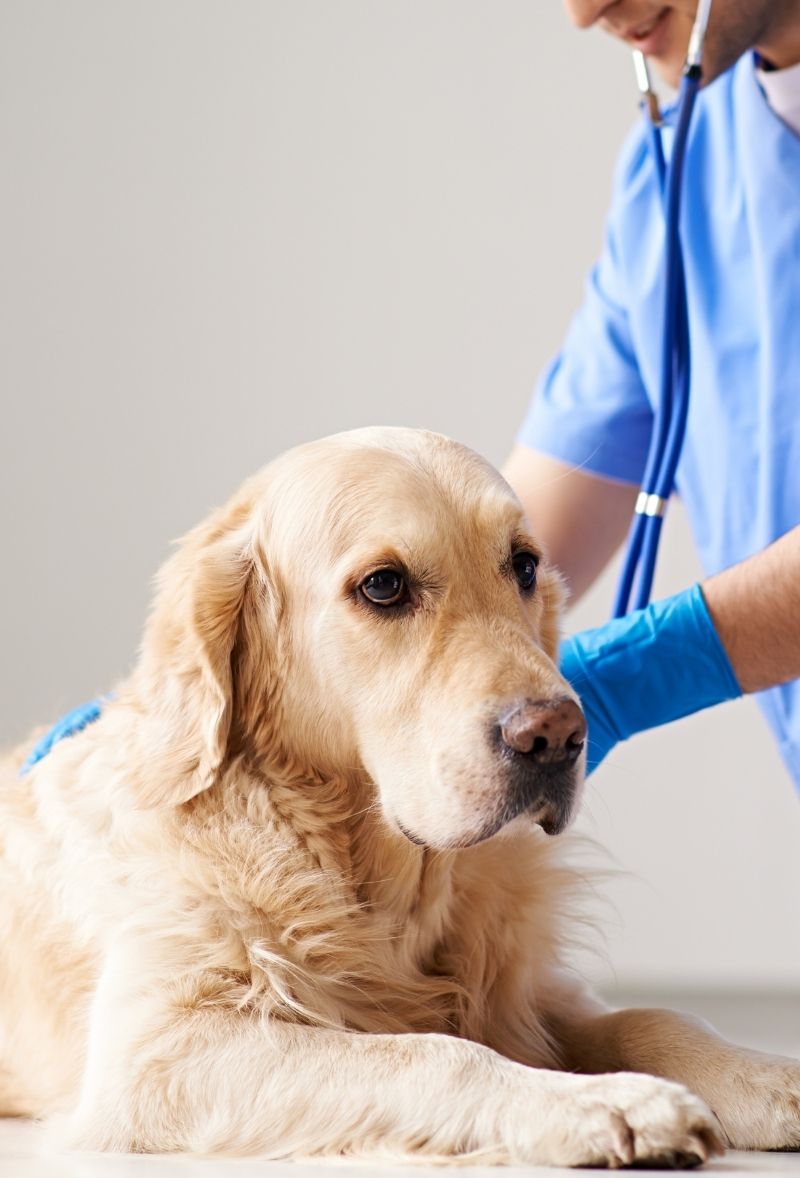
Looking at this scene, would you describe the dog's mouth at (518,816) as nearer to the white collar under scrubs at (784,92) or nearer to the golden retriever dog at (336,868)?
the golden retriever dog at (336,868)

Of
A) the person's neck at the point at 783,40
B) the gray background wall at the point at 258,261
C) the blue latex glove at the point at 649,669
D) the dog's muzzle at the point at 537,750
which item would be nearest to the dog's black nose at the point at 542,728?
the dog's muzzle at the point at 537,750

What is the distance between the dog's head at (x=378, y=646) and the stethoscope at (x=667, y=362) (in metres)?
0.44

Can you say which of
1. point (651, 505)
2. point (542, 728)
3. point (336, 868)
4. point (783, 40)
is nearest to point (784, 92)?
point (783, 40)

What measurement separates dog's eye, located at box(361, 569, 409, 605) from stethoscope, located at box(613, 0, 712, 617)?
2.23 ft

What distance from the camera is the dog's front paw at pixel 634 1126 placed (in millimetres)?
1402

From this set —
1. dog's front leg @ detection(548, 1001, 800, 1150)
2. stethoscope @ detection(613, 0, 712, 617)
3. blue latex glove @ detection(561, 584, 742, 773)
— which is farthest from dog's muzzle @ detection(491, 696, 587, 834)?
stethoscope @ detection(613, 0, 712, 617)

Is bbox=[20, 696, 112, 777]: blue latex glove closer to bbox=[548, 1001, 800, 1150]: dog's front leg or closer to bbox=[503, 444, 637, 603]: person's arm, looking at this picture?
bbox=[548, 1001, 800, 1150]: dog's front leg

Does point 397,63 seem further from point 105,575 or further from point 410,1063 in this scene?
point 410,1063

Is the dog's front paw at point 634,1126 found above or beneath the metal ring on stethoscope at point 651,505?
beneath

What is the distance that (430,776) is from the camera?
1671 millimetres

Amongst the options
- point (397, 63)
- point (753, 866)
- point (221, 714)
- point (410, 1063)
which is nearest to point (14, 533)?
point (397, 63)

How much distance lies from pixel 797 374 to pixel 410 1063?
1491 mm

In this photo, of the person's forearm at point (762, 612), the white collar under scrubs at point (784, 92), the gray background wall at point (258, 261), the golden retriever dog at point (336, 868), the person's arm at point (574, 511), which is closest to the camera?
the golden retriever dog at point (336, 868)

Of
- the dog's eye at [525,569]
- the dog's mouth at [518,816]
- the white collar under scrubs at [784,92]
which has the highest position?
the white collar under scrubs at [784,92]
